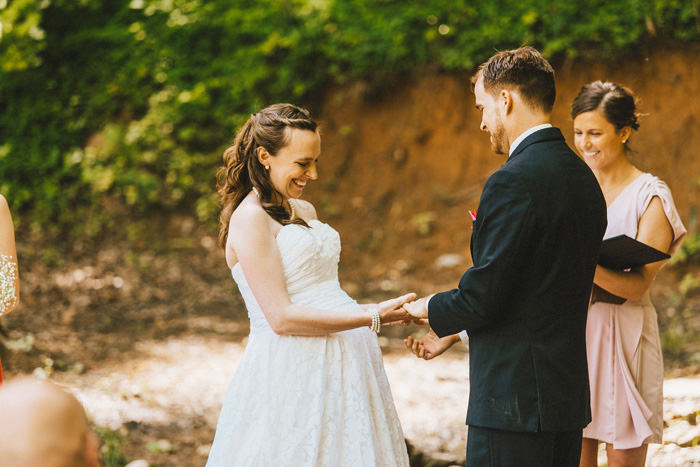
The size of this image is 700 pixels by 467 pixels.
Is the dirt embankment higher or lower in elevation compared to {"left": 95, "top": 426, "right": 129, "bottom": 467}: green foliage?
higher

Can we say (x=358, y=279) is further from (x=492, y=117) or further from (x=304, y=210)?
(x=492, y=117)

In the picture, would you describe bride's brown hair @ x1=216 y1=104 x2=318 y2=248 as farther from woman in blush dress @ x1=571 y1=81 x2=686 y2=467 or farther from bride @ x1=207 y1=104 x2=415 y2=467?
woman in blush dress @ x1=571 y1=81 x2=686 y2=467

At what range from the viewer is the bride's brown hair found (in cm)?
285

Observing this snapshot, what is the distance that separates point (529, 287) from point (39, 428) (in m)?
1.62

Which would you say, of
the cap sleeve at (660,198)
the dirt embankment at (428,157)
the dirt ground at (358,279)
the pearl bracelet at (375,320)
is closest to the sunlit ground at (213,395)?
the dirt ground at (358,279)

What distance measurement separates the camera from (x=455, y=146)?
10.0 meters

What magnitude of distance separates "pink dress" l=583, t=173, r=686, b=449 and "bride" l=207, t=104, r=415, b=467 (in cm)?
104

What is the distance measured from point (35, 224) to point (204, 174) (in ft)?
9.06

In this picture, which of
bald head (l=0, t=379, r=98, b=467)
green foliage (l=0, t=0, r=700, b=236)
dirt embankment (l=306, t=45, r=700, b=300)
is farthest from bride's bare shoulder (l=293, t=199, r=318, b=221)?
green foliage (l=0, t=0, r=700, b=236)

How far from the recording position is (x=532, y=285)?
2268mm

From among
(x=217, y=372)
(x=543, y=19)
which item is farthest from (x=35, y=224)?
(x=543, y=19)

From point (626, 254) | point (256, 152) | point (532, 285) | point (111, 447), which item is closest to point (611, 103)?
point (626, 254)

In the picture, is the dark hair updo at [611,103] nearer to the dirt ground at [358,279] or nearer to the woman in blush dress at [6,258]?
the dirt ground at [358,279]

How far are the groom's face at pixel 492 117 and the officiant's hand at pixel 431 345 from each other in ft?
3.02
